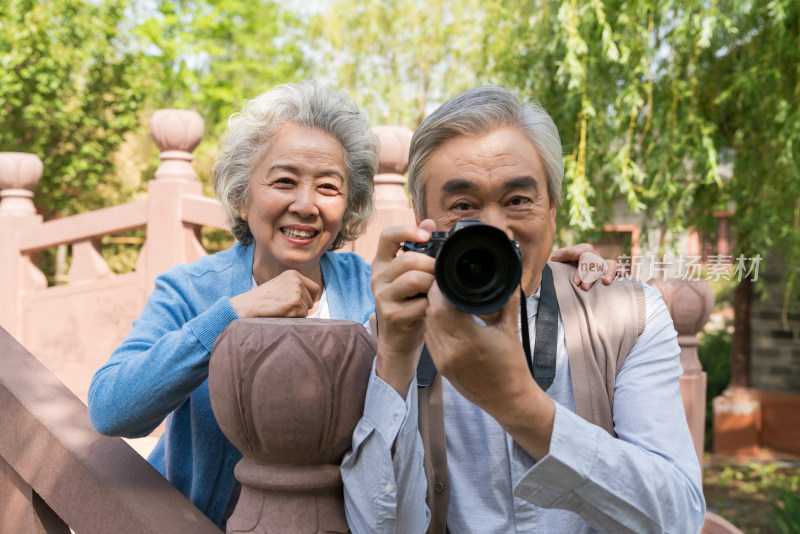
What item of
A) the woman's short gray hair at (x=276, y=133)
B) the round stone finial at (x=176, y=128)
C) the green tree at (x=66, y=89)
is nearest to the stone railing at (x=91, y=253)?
the round stone finial at (x=176, y=128)

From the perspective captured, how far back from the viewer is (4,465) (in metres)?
1.47

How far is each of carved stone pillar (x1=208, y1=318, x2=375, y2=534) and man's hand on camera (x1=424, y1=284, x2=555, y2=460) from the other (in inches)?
5.9

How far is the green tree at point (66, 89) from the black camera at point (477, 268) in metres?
9.71

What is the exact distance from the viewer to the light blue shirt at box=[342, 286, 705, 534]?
113cm

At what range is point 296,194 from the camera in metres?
1.90

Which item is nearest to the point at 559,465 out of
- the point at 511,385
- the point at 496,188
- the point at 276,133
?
the point at 511,385

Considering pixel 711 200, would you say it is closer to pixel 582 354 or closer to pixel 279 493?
pixel 582 354

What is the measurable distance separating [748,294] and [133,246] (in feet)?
29.5

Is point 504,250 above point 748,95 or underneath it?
underneath

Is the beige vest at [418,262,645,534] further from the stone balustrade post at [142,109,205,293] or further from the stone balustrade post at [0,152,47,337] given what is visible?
the stone balustrade post at [0,152,47,337]

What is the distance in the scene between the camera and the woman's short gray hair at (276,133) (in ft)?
6.45

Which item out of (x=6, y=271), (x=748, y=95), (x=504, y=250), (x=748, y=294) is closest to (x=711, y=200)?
(x=748, y=95)

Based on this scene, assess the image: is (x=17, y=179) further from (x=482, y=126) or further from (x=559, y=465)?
(x=559, y=465)

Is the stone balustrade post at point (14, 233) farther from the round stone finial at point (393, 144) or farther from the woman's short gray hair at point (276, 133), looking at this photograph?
the woman's short gray hair at point (276, 133)
